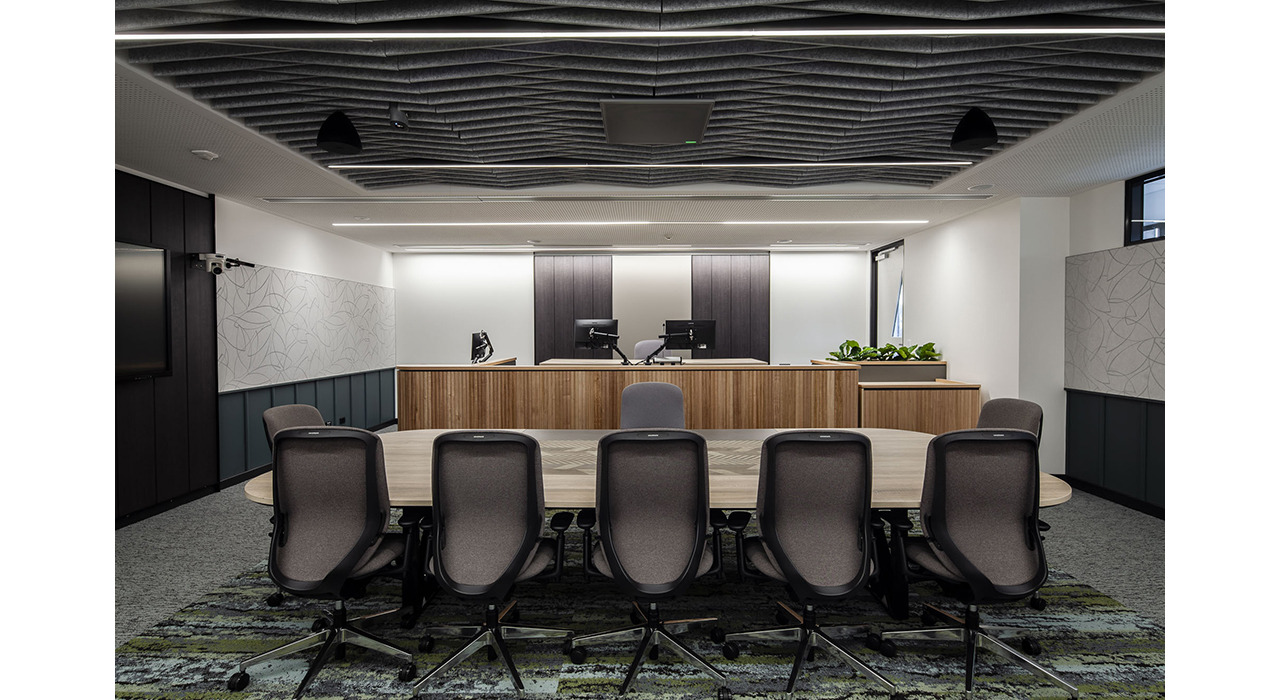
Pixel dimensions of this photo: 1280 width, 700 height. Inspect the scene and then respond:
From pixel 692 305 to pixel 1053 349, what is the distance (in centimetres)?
551

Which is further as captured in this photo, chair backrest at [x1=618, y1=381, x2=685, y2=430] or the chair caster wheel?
chair backrest at [x1=618, y1=381, x2=685, y2=430]

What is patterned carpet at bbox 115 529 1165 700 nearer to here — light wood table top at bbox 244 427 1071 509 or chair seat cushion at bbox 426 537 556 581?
chair seat cushion at bbox 426 537 556 581

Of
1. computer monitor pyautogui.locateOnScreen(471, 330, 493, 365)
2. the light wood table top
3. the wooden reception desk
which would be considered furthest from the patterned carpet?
computer monitor pyautogui.locateOnScreen(471, 330, 493, 365)

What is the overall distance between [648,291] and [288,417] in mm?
7232

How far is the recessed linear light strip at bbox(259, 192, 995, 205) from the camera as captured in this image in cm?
606

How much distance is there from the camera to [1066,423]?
627 cm

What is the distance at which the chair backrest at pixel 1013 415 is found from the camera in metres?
3.67

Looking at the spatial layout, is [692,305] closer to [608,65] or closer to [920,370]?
[920,370]

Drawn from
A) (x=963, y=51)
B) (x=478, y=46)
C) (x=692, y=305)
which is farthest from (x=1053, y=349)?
(x=478, y=46)

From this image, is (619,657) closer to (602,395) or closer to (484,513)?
(484,513)

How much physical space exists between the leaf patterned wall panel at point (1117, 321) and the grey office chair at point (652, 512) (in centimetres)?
493

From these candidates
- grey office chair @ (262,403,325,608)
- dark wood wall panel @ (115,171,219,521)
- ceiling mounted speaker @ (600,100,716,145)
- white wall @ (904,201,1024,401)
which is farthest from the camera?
white wall @ (904,201,1024,401)

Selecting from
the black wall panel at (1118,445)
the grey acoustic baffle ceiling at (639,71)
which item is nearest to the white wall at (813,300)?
the black wall panel at (1118,445)
